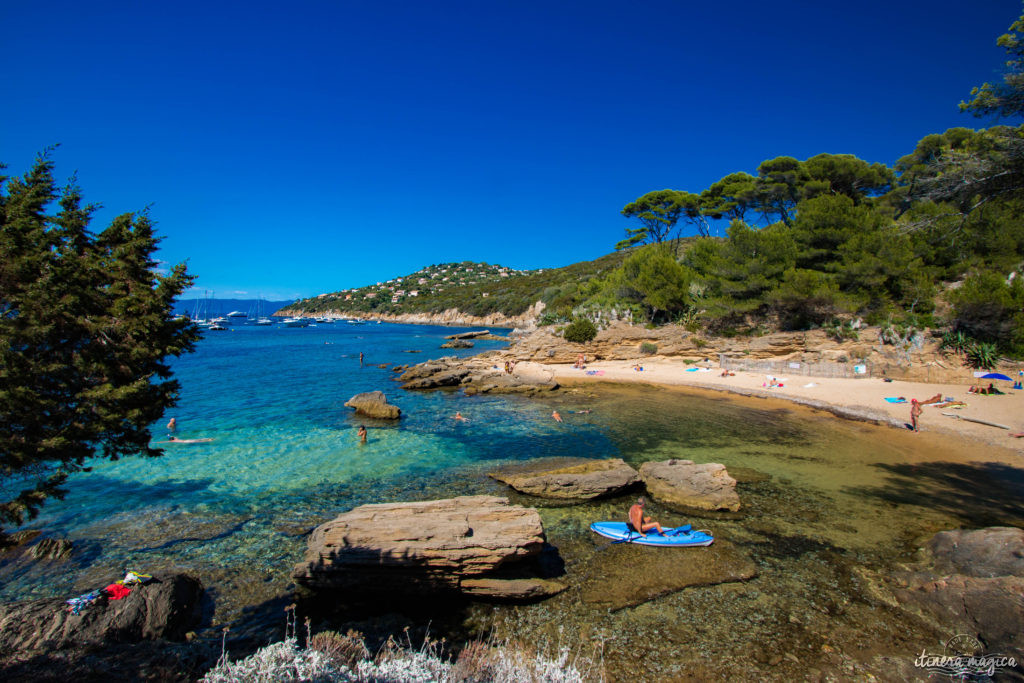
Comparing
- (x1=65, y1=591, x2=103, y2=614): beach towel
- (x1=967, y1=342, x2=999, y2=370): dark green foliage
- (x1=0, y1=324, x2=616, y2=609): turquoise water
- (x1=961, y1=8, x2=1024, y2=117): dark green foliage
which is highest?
(x1=961, y1=8, x2=1024, y2=117): dark green foliage

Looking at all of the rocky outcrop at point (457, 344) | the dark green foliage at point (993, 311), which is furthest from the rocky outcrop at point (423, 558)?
the rocky outcrop at point (457, 344)

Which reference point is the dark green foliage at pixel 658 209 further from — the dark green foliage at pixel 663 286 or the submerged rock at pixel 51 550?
the submerged rock at pixel 51 550

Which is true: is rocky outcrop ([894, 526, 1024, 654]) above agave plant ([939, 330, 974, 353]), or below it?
below

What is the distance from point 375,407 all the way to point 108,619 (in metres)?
15.5

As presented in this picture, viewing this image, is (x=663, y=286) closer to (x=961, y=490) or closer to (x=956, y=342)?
(x=956, y=342)

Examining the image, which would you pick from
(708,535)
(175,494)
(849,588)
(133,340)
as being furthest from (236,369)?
Result: (849,588)

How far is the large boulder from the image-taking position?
1107cm

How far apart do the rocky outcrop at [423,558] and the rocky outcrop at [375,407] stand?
522 inches

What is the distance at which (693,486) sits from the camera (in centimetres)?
1151

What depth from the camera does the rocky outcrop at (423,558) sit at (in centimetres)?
740

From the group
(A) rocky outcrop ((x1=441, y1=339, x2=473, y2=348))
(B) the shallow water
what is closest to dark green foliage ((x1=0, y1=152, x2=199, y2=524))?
(B) the shallow water

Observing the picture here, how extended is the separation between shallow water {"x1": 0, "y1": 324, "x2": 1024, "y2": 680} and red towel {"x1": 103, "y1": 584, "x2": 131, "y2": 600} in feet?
4.42

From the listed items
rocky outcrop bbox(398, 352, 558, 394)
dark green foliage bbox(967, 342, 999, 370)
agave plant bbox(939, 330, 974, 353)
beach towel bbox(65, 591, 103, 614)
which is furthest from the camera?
rocky outcrop bbox(398, 352, 558, 394)

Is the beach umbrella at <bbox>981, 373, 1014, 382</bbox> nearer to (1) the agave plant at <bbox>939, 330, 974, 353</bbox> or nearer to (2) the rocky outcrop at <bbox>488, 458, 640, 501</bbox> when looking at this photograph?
(1) the agave plant at <bbox>939, 330, 974, 353</bbox>
